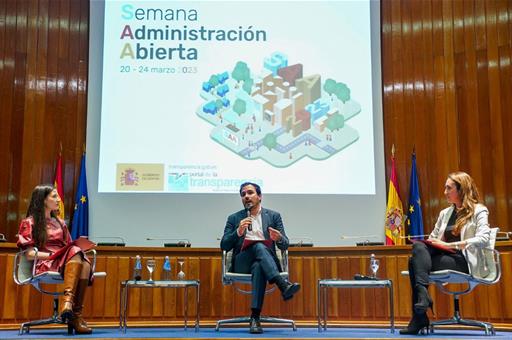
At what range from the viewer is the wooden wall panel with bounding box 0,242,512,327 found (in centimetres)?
579

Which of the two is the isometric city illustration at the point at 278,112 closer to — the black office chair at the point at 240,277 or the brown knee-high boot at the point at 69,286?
the black office chair at the point at 240,277

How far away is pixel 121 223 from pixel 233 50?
2197 millimetres

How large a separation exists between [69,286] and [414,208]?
3770 millimetres

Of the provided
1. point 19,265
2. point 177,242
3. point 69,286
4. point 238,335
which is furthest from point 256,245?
point 177,242

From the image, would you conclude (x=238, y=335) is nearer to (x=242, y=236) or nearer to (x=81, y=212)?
(x=242, y=236)

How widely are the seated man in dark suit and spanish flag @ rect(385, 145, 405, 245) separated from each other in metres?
1.78

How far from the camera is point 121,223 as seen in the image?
6.53m

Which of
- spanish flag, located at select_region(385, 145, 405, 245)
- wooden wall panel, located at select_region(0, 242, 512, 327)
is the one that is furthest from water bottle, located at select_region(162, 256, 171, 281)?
spanish flag, located at select_region(385, 145, 405, 245)

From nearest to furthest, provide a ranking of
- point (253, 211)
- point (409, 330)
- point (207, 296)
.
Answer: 1. point (409, 330)
2. point (253, 211)
3. point (207, 296)

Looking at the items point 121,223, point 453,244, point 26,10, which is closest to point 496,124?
point 453,244

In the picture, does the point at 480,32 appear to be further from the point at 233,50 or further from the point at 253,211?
the point at 253,211

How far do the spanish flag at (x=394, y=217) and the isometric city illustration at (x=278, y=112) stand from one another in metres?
0.67

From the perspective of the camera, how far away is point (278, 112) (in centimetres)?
679

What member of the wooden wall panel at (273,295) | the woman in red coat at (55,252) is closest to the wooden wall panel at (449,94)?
the wooden wall panel at (273,295)
